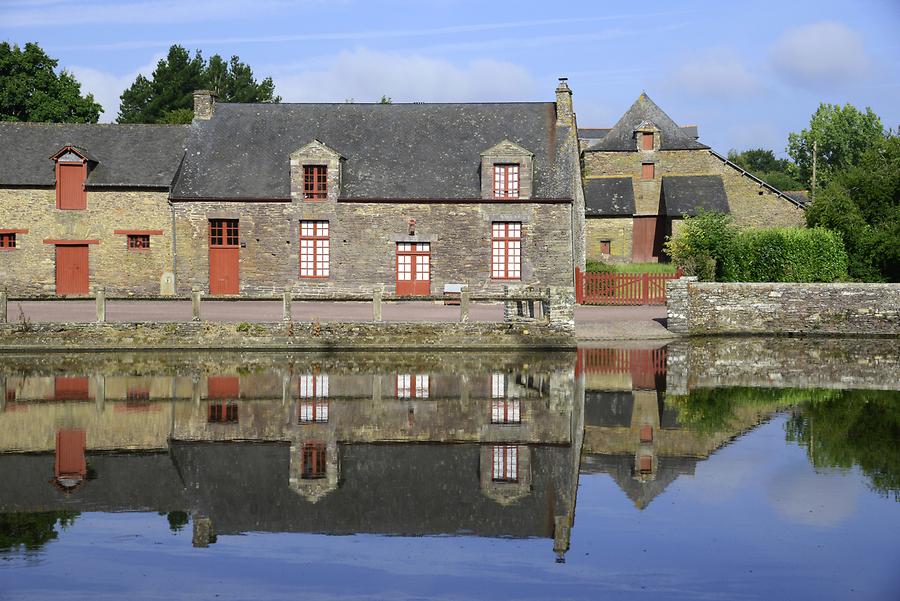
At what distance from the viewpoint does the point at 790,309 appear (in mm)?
25688

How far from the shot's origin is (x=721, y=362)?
20234 mm

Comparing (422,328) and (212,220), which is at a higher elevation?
(212,220)

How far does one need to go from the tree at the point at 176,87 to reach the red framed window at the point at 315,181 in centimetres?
3711

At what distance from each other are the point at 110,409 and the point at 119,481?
4.32m

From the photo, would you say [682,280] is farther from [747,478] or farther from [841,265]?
[747,478]

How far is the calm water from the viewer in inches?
295

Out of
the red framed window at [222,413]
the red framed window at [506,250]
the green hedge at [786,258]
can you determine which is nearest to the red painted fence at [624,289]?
the green hedge at [786,258]

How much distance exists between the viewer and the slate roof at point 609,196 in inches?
2138

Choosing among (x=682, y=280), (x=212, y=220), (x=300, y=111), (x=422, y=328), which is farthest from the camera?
(x=300, y=111)

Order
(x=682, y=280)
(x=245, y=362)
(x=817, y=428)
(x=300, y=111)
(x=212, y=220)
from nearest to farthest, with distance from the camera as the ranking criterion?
(x=817, y=428) < (x=245, y=362) < (x=682, y=280) < (x=212, y=220) < (x=300, y=111)

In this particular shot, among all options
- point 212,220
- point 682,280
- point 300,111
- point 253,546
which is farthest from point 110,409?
point 300,111

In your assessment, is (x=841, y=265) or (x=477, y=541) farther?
(x=841, y=265)

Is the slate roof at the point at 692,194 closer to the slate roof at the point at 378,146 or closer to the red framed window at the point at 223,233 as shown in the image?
the slate roof at the point at 378,146

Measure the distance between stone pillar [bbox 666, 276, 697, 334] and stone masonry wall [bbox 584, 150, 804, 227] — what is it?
29931mm
